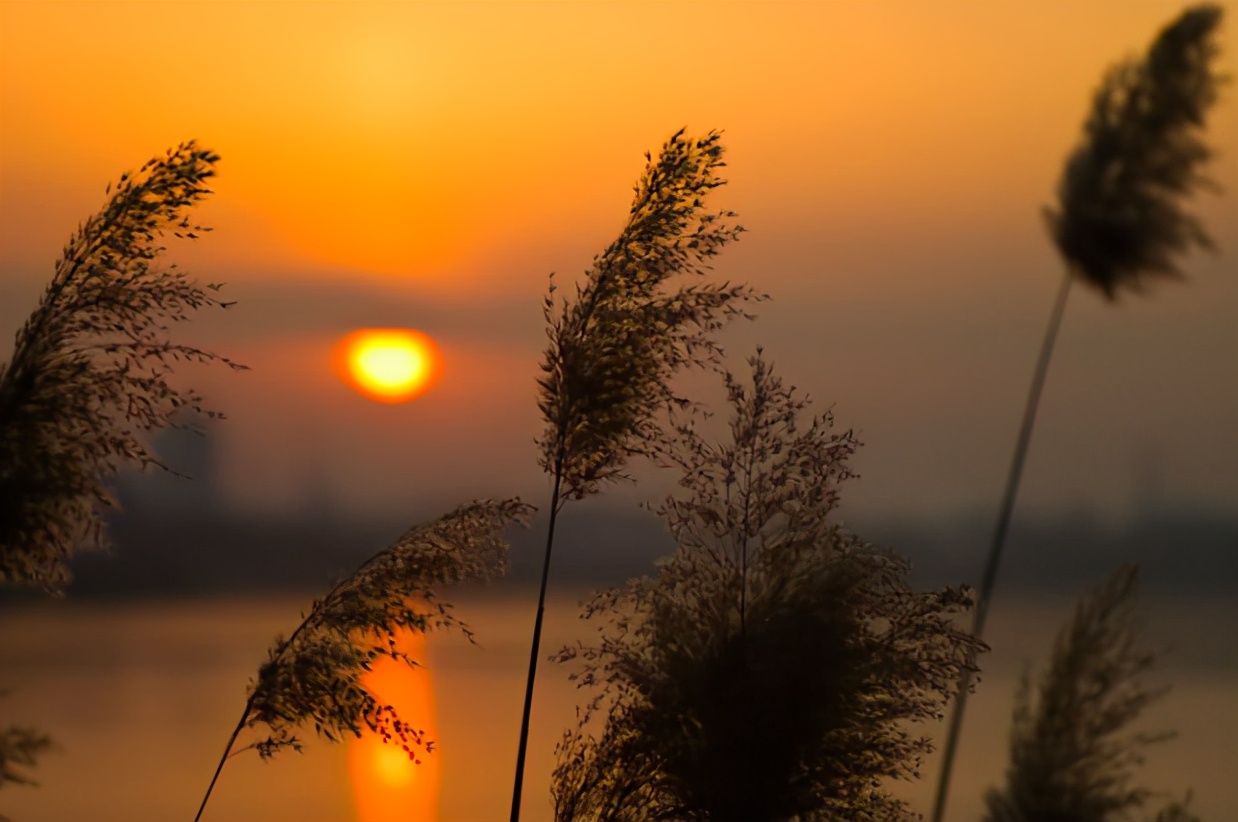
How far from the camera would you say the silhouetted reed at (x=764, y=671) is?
10.7 ft

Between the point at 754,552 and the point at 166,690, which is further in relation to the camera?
the point at 166,690

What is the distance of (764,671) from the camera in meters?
3.31

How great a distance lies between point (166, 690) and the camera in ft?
52.2

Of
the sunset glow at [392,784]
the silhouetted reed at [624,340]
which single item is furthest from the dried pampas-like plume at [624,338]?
the sunset glow at [392,784]

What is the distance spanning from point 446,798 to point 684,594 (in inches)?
187

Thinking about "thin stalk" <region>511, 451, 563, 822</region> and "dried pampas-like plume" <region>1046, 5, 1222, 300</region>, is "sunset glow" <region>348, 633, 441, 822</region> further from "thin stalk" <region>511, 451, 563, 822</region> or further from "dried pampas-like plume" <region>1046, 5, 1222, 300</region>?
"dried pampas-like plume" <region>1046, 5, 1222, 300</region>

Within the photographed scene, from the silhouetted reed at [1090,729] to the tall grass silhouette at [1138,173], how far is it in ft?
0.87

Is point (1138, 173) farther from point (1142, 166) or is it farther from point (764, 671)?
point (764, 671)

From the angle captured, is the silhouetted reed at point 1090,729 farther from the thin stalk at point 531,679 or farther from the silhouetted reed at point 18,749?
the silhouetted reed at point 18,749

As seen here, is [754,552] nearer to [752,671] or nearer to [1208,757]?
[752,671]

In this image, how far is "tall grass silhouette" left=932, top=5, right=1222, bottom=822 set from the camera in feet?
11.5

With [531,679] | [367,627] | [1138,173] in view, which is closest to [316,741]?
[367,627]

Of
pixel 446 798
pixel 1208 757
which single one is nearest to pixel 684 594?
pixel 1208 757

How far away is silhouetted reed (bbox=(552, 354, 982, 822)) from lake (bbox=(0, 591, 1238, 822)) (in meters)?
0.20
